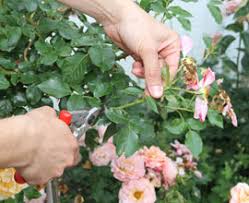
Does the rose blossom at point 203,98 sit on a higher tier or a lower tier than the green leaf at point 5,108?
higher

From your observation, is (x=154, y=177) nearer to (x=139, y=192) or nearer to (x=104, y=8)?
(x=139, y=192)

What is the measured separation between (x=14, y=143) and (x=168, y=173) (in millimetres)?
833

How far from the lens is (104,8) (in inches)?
58.7

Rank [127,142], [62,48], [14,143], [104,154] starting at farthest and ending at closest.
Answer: [104,154] → [62,48] → [127,142] → [14,143]

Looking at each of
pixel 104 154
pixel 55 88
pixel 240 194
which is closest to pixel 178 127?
pixel 55 88

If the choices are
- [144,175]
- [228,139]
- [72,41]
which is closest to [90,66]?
[72,41]

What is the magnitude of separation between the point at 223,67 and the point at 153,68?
156cm

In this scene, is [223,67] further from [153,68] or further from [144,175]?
[153,68]

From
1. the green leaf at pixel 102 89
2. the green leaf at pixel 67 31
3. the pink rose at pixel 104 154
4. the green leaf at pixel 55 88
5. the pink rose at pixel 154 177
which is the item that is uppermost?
the green leaf at pixel 67 31

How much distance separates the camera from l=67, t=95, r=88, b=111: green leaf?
1332 mm

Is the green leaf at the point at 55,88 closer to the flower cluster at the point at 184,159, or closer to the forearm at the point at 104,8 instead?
the forearm at the point at 104,8

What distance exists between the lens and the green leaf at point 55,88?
4.34ft

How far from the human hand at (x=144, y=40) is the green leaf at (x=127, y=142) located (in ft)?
0.48

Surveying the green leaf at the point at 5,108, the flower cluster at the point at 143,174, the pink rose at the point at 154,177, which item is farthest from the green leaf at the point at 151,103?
the pink rose at the point at 154,177
